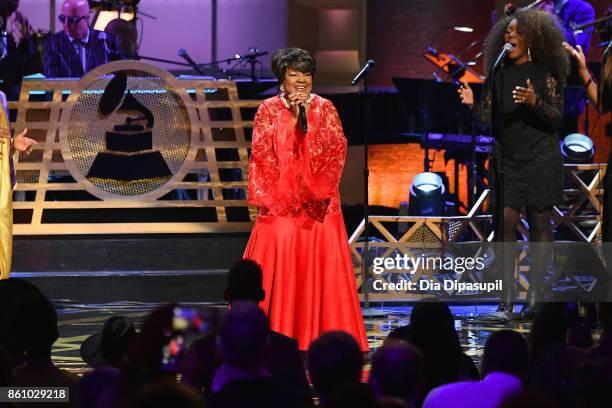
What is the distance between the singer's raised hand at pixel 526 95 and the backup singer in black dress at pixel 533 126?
0.17 feet

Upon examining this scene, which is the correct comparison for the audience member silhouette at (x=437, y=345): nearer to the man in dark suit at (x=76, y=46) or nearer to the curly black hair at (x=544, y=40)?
the curly black hair at (x=544, y=40)

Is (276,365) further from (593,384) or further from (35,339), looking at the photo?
(593,384)

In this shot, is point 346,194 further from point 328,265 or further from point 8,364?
point 8,364

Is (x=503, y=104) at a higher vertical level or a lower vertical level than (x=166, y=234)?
higher

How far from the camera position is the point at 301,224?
6.42 meters

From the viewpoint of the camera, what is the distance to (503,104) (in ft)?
25.7

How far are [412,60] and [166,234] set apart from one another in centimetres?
553

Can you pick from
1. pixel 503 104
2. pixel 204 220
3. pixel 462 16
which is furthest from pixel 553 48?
pixel 462 16

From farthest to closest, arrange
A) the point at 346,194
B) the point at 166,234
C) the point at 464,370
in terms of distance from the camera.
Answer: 1. the point at 346,194
2. the point at 166,234
3. the point at 464,370

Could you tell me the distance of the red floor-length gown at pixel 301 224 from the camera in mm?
Answer: 6371

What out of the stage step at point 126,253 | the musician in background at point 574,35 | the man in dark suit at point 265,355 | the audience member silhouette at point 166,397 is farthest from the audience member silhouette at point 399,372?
the musician in background at point 574,35

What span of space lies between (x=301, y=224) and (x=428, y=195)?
13.0 ft

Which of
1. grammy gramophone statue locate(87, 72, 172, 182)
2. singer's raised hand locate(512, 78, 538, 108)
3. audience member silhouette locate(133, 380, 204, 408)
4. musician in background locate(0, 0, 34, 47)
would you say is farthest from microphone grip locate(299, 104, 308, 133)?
musician in background locate(0, 0, 34, 47)

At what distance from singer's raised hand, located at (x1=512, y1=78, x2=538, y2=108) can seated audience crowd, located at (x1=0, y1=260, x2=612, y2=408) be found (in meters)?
3.14
